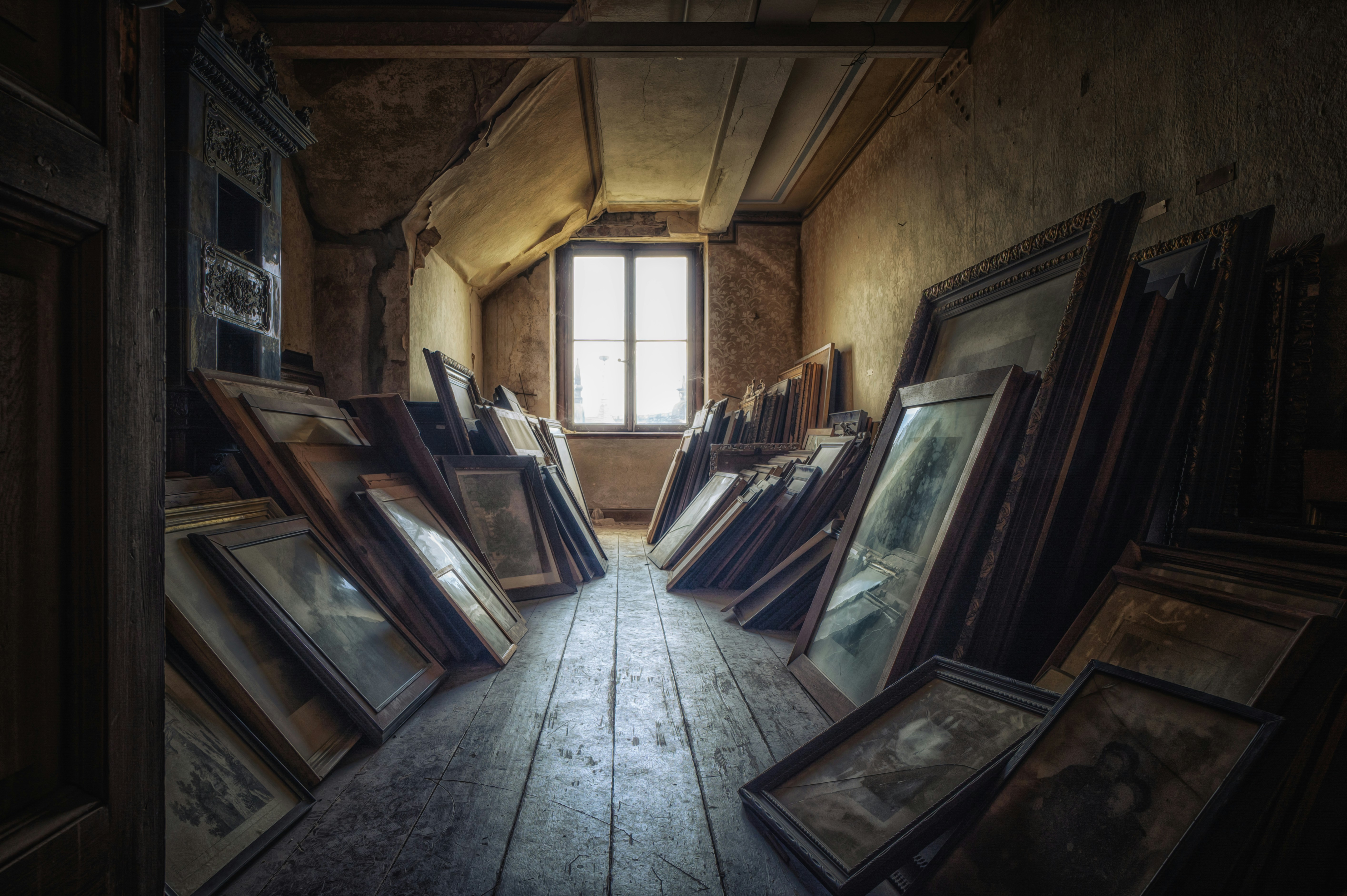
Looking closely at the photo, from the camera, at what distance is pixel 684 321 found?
7.93 meters

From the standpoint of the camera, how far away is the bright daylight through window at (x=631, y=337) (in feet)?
25.8

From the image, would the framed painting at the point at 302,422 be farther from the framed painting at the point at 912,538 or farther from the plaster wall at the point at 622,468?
the plaster wall at the point at 622,468

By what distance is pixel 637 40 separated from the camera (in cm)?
375

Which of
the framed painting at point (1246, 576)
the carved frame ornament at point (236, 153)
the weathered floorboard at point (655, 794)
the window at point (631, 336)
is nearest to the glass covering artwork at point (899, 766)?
the weathered floorboard at point (655, 794)

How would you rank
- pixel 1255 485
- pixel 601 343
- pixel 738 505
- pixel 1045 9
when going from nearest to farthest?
pixel 1255 485 → pixel 1045 9 → pixel 738 505 → pixel 601 343

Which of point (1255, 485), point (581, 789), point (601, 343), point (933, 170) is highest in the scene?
point (933, 170)

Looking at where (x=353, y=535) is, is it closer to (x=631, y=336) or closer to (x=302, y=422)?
(x=302, y=422)

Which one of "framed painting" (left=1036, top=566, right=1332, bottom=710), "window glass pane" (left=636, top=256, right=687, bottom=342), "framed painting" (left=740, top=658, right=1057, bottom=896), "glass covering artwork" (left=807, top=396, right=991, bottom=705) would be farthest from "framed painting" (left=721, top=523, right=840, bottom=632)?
"window glass pane" (left=636, top=256, right=687, bottom=342)

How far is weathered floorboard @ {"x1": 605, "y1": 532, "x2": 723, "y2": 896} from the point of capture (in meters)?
1.28

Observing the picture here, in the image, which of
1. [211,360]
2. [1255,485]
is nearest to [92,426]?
[211,360]

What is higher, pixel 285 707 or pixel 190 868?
pixel 285 707

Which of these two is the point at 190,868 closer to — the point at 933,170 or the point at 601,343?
the point at 933,170

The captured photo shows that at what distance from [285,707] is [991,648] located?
189cm

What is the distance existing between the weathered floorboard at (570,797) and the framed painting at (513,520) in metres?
1.09
